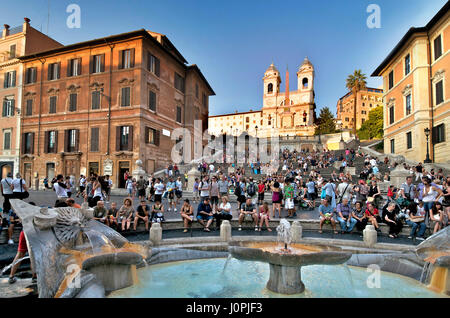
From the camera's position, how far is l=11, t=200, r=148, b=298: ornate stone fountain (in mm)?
3754

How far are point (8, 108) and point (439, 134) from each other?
4360 cm

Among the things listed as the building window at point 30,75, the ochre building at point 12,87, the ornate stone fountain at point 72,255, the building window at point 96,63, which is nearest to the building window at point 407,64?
the building window at point 96,63

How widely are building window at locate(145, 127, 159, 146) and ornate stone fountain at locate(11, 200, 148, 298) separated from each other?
69.0 feet

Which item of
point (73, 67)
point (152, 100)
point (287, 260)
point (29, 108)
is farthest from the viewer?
point (29, 108)

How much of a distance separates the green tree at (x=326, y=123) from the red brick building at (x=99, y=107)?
4338cm

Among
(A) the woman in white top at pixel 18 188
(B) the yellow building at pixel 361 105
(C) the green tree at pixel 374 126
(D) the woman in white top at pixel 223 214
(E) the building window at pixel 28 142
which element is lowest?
(D) the woman in white top at pixel 223 214

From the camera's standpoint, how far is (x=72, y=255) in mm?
4555

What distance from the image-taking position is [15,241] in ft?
23.9

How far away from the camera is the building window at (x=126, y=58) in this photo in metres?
25.5

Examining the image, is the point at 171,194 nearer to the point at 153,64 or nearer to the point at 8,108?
the point at 153,64

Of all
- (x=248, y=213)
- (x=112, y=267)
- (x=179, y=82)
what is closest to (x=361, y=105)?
(x=179, y=82)

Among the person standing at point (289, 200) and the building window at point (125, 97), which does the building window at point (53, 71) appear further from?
the person standing at point (289, 200)

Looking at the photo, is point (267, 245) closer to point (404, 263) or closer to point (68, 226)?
point (404, 263)
